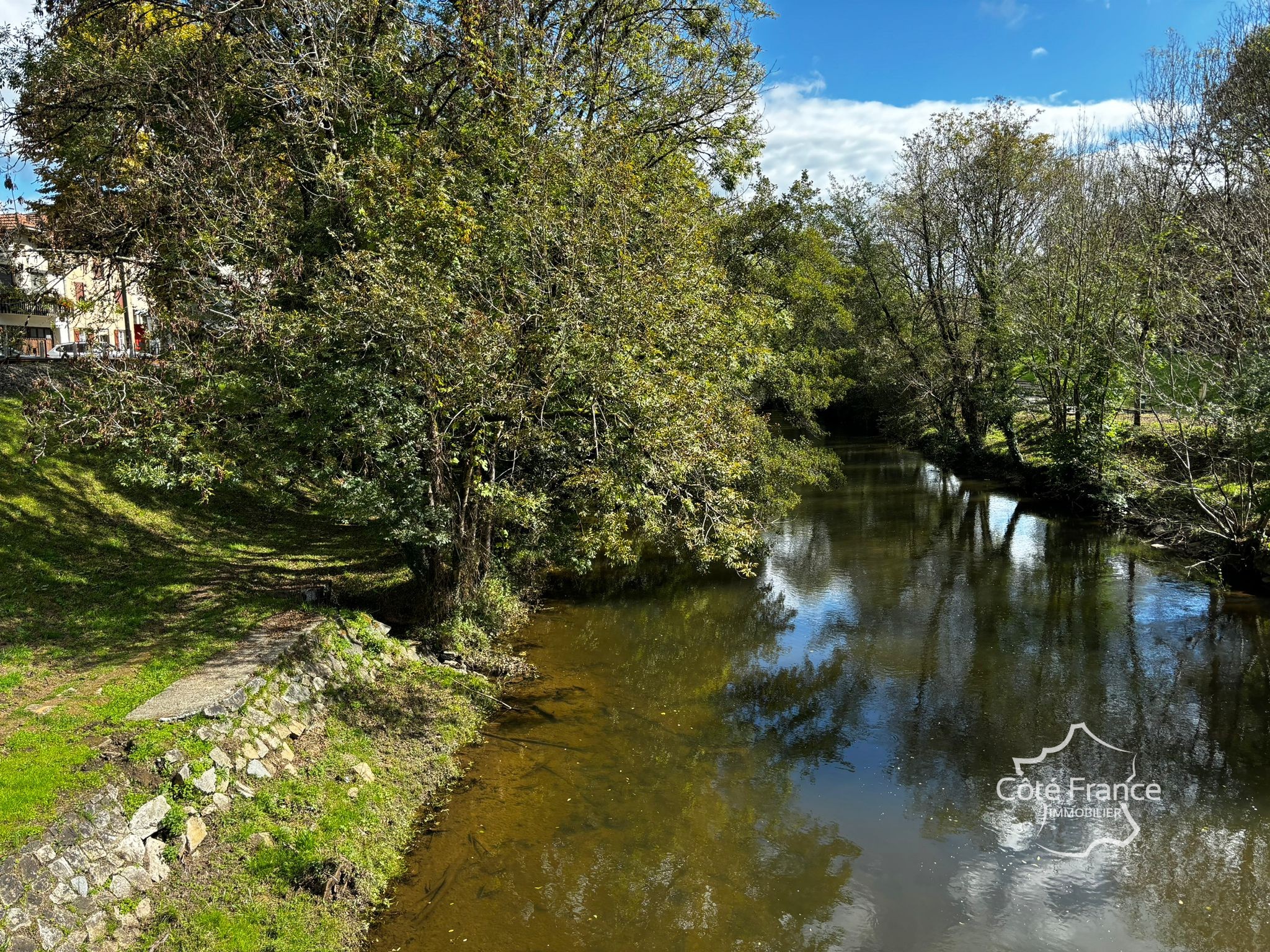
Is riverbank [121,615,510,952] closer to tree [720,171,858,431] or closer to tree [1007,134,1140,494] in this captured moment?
tree [720,171,858,431]

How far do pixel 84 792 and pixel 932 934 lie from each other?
25.2 ft

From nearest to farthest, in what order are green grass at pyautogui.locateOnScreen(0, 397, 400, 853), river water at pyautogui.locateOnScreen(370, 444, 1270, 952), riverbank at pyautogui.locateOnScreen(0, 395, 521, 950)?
riverbank at pyautogui.locateOnScreen(0, 395, 521, 950) → green grass at pyautogui.locateOnScreen(0, 397, 400, 853) → river water at pyautogui.locateOnScreen(370, 444, 1270, 952)

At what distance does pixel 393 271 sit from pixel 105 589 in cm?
705

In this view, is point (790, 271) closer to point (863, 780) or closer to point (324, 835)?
point (863, 780)

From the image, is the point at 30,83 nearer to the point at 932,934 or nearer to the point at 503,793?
the point at 503,793

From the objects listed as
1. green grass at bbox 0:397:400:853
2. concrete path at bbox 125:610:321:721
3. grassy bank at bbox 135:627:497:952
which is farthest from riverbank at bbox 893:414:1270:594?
concrete path at bbox 125:610:321:721

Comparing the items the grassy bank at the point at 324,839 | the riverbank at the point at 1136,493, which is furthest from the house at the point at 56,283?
the riverbank at the point at 1136,493

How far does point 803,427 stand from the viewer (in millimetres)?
30875

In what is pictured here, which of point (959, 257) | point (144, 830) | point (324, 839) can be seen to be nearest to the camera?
point (144, 830)

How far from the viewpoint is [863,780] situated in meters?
9.72

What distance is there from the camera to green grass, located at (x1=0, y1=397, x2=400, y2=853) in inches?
283

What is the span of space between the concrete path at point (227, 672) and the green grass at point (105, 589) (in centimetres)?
20

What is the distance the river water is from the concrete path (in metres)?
2.84

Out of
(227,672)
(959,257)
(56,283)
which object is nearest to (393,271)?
(56,283)
